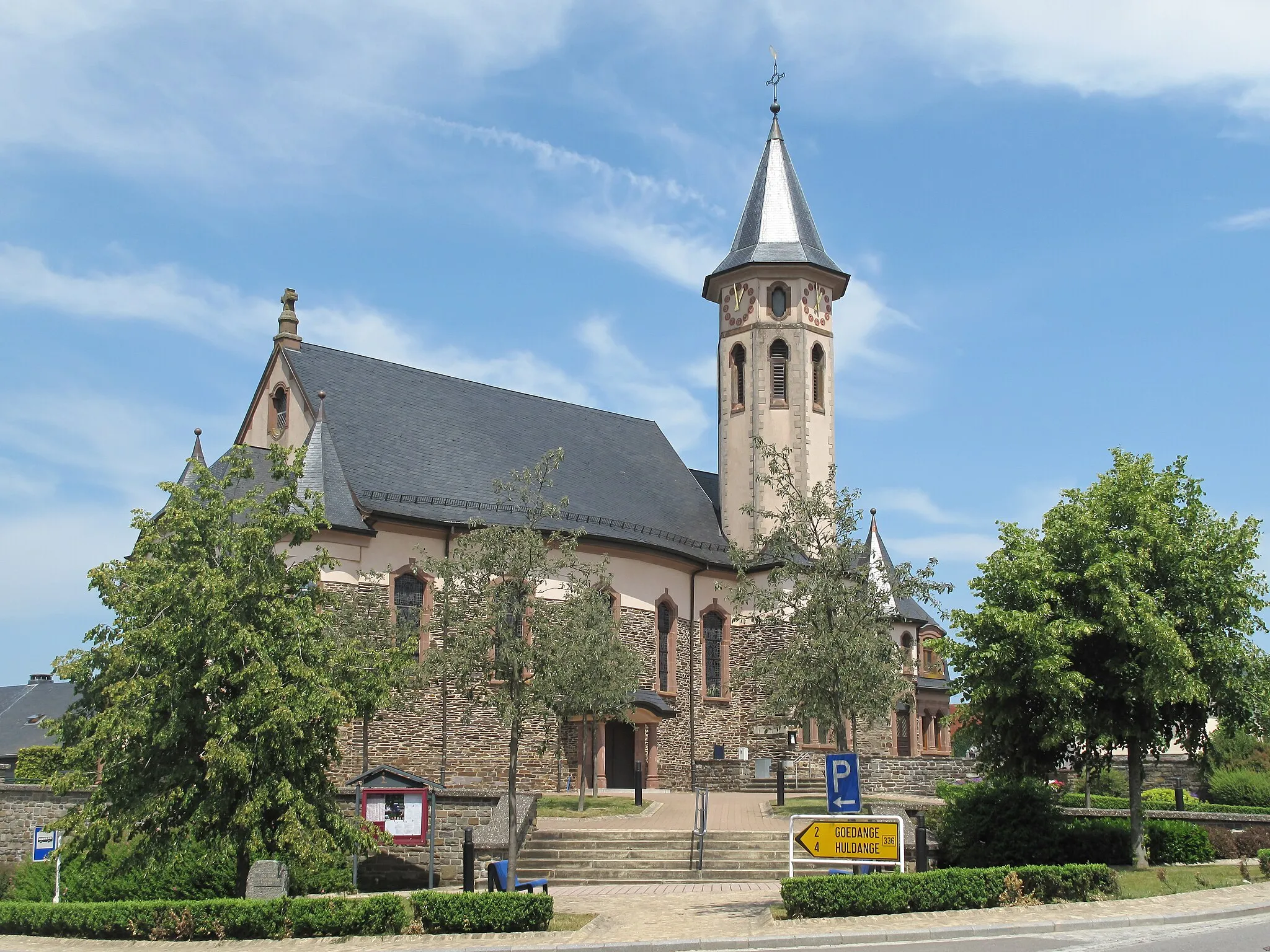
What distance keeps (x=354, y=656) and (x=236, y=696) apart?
1.78 m

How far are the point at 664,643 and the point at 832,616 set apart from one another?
12167 millimetres

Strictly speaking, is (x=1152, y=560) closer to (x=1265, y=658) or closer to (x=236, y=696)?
(x=1265, y=658)

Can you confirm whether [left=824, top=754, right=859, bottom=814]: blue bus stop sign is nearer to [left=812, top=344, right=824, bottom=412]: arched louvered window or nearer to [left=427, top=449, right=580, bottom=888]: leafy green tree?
[left=427, top=449, right=580, bottom=888]: leafy green tree

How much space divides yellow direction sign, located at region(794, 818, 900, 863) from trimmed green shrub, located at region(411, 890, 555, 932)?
3652 mm

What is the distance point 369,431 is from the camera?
35844mm

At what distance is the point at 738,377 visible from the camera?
4275 cm

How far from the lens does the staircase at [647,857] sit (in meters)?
21.5

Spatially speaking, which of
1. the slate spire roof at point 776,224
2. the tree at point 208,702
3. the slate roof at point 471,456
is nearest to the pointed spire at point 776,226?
the slate spire roof at point 776,224

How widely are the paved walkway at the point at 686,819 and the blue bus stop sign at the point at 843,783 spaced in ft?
21.8

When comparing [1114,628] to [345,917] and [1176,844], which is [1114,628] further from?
[345,917]

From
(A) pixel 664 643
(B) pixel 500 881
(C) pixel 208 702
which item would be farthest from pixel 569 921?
(A) pixel 664 643

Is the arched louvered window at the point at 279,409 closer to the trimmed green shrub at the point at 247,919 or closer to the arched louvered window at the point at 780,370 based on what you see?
the arched louvered window at the point at 780,370

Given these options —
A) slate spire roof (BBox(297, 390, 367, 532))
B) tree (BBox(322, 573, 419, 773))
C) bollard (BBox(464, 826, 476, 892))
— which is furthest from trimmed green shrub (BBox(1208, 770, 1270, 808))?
bollard (BBox(464, 826, 476, 892))

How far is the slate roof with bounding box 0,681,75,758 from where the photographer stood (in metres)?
58.2
